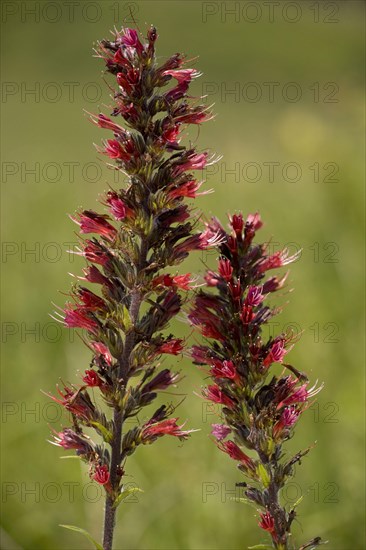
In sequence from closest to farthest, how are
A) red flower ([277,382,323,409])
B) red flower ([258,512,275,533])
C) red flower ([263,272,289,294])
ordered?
red flower ([258,512,275,533]), red flower ([277,382,323,409]), red flower ([263,272,289,294])

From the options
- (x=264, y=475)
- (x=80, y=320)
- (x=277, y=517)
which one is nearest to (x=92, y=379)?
(x=80, y=320)

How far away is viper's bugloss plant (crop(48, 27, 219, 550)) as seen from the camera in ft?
8.30

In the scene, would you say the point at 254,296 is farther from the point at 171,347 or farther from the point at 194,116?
the point at 194,116

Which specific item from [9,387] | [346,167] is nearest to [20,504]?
[9,387]

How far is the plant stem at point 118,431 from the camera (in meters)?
2.44

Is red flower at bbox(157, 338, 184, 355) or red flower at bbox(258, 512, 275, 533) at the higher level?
red flower at bbox(157, 338, 184, 355)

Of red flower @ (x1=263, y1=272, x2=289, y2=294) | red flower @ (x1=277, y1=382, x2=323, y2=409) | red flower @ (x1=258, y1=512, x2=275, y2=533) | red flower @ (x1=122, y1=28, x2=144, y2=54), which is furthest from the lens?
red flower @ (x1=263, y1=272, x2=289, y2=294)

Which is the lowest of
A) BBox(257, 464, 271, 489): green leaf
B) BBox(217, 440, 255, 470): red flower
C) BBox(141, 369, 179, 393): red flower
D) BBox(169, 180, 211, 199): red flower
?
BBox(257, 464, 271, 489): green leaf

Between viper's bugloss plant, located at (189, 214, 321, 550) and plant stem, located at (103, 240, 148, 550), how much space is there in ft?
0.66

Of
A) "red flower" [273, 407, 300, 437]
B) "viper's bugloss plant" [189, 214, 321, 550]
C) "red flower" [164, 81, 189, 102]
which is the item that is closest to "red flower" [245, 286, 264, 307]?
"viper's bugloss plant" [189, 214, 321, 550]

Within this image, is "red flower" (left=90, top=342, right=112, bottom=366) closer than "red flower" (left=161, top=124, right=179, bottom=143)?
No

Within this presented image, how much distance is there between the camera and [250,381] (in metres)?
2.51

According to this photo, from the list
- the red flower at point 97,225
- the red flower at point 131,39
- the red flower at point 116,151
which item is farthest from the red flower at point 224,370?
the red flower at point 131,39

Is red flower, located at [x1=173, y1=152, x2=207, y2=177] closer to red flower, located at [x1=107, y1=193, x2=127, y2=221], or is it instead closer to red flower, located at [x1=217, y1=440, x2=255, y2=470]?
red flower, located at [x1=107, y1=193, x2=127, y2=221]
